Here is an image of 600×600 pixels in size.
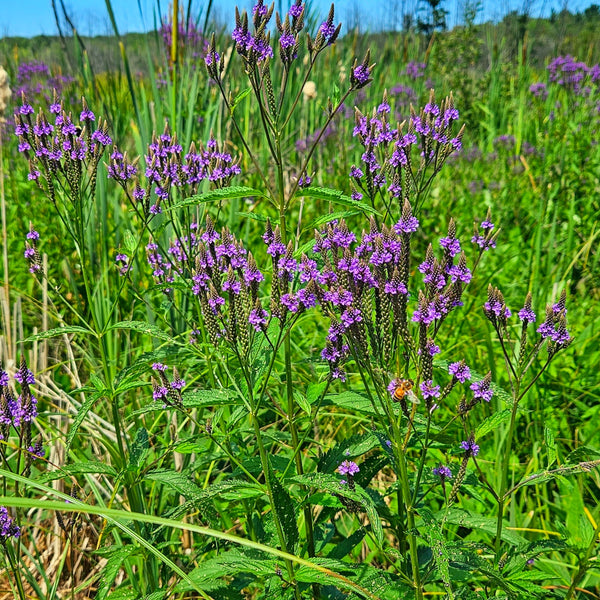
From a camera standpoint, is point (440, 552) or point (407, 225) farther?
point (407, 225)

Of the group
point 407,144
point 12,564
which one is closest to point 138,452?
point 12,564

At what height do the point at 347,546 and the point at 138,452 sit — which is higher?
the point at 138,452

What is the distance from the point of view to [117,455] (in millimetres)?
2113

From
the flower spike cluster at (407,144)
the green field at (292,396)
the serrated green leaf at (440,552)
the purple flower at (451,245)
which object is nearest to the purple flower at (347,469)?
the green field at (292,396)

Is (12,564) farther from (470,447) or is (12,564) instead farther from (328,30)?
(328,30)

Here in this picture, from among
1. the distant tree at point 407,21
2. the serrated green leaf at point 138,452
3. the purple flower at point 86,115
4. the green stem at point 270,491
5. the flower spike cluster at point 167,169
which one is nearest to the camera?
the green stem at point 270,491

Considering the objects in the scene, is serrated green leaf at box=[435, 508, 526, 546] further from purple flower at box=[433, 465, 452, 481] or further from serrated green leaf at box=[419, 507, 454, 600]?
serrated green leaf at box=[419, 507, 454, 600]

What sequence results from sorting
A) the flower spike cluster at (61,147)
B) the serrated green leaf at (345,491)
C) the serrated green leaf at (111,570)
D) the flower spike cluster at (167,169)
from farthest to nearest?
the flower spike cluster at (167,169), the flower spike cluster at (61,147), the serrated green leaf at (111,570), the serrated green leaf at (345,491)

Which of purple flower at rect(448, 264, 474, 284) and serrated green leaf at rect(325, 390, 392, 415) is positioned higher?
purple flower at rect(448, 264, 474, 284)

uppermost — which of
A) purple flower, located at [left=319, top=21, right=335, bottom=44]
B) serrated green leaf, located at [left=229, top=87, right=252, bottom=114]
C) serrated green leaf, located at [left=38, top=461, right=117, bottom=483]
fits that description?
purple flower, located at [left=319, top=21, right=335, bottom=44]

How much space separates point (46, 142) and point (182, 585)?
1.76m

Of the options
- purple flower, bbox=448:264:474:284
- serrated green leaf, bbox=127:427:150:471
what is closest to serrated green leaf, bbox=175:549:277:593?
serrated green leaf, bbox=127:427:150:471

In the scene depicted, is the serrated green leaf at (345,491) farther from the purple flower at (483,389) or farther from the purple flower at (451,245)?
the purple flower at (451,245)

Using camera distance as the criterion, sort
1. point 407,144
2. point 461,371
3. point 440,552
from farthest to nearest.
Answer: point 407,144, point 461,371, point 440,552
